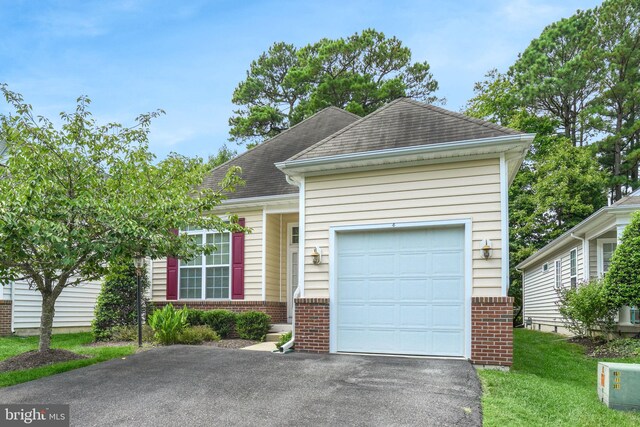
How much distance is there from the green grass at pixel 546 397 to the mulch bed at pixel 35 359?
6438mm

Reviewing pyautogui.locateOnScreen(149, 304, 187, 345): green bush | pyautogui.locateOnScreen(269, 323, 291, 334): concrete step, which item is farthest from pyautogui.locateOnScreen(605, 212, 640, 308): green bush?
pyautogui.locateOnScreen(149, 304, 187, 345): green bush

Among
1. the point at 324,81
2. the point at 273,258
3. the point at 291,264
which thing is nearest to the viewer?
the point at 273,258

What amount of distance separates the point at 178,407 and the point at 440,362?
387cm

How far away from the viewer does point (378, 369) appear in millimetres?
6887

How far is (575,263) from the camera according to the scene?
1405 cm

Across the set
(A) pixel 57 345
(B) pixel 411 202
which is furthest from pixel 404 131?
(A) pixel 57 345

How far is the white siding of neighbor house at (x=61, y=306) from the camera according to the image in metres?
12.6

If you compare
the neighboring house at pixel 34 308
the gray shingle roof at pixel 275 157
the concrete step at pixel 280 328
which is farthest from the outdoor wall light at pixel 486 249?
the neighboring house at pixel 34 308

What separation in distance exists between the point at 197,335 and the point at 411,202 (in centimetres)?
517

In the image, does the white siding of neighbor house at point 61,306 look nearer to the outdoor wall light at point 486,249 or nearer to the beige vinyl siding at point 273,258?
the beige vinyl siding at point 273,258

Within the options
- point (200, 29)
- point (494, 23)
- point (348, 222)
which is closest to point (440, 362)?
point (348, 222)

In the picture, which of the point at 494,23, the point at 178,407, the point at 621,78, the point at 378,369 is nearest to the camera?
the point at 178,407

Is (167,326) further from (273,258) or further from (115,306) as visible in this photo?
(273,258)

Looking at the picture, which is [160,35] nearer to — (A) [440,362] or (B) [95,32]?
(B) [95,32]
